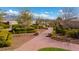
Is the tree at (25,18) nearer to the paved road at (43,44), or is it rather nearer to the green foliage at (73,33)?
the paved road at (43,44)

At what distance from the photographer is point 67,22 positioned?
232 cm

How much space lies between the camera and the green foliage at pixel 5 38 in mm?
2299

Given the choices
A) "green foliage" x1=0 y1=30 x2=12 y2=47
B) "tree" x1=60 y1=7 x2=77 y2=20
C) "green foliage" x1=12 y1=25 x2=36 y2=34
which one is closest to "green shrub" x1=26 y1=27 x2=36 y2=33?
"green foliage" x1=12 y1=25 x2=36 y2=34

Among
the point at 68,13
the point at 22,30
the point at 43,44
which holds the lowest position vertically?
the point at 43,44

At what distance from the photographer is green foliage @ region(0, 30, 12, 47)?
7.54ft

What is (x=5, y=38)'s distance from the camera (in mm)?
2311

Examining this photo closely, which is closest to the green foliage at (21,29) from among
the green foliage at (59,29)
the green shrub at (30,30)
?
the green shrub at (30,30)

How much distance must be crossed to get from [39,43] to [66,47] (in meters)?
0.23

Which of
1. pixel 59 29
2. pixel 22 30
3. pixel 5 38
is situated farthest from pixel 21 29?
pixel 59 29

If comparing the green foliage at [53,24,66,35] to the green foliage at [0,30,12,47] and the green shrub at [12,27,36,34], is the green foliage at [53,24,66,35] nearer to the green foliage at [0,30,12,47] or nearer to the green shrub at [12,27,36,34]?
the green shrub at [12,27,36,34]

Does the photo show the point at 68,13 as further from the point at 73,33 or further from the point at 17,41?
the point at 17,41

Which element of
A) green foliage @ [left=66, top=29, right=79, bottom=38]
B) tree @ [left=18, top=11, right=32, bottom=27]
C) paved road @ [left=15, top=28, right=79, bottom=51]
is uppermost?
tree @ [left=18, top=11, right=32, bottom=27]
